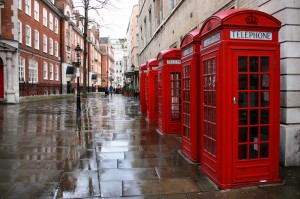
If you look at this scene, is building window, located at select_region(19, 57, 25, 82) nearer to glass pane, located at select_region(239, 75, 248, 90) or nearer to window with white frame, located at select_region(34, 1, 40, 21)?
window with white frame, located at select_region(34, 1, 40, 21)

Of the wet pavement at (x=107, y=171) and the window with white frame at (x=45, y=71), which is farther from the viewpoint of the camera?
the window with white frame at (x=45, y=71)

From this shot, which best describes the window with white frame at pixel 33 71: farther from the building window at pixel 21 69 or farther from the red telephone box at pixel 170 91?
the red telephone box at pixel 170 91

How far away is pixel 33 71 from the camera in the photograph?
103 feet

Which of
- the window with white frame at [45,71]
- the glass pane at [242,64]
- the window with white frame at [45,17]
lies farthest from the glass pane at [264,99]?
the window with white frame at [45,17]

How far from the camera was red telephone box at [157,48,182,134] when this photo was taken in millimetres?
8867

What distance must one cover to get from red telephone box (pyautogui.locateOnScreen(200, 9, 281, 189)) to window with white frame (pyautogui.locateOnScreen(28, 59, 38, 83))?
28884 millimetres

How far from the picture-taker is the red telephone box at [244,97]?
173 inches

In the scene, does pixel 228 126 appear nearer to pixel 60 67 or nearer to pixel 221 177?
pixel 221 177

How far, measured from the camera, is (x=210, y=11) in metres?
10.2

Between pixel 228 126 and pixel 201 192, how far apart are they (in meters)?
1.04

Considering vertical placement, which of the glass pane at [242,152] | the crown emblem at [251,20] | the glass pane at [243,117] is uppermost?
the crown emblem at [251,20]

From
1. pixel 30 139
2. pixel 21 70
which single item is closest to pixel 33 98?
pixel 21 70

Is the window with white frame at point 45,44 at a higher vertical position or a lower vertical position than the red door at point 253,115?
higher

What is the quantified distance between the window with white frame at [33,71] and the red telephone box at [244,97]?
28.9 m
